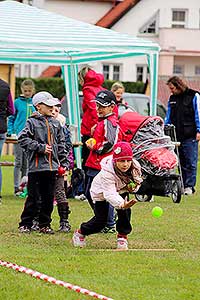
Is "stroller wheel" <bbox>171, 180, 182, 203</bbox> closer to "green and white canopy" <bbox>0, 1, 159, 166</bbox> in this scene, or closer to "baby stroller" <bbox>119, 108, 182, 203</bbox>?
"baby stroller" <bbox>119, 108, 182, 203</bbox>

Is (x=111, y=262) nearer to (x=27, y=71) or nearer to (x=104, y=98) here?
(x=104, y=98)

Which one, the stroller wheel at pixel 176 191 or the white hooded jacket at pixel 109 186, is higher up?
the white hooded jacket at pixel 109 186

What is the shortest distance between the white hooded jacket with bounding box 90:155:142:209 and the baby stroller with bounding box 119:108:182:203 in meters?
4.61

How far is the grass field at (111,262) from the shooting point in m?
8.67

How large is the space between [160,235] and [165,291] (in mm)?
3618

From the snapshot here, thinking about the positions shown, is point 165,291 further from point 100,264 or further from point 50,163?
point 50,163

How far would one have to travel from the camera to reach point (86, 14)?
5594 centimetres

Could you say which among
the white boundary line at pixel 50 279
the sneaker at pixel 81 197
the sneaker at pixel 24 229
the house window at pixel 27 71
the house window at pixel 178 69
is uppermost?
the house window at pixel 178 69

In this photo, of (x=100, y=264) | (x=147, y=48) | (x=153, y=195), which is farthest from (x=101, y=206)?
(x=147, y=48)

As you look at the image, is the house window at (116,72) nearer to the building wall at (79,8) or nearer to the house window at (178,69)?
the building wall at (79,8)

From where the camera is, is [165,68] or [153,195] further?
[165,68]

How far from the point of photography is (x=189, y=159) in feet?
59.7

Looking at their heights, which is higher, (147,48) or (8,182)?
(147,48)

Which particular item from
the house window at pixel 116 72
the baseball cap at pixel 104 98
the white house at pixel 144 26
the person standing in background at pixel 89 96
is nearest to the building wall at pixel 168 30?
the white house at pixel 144 26
